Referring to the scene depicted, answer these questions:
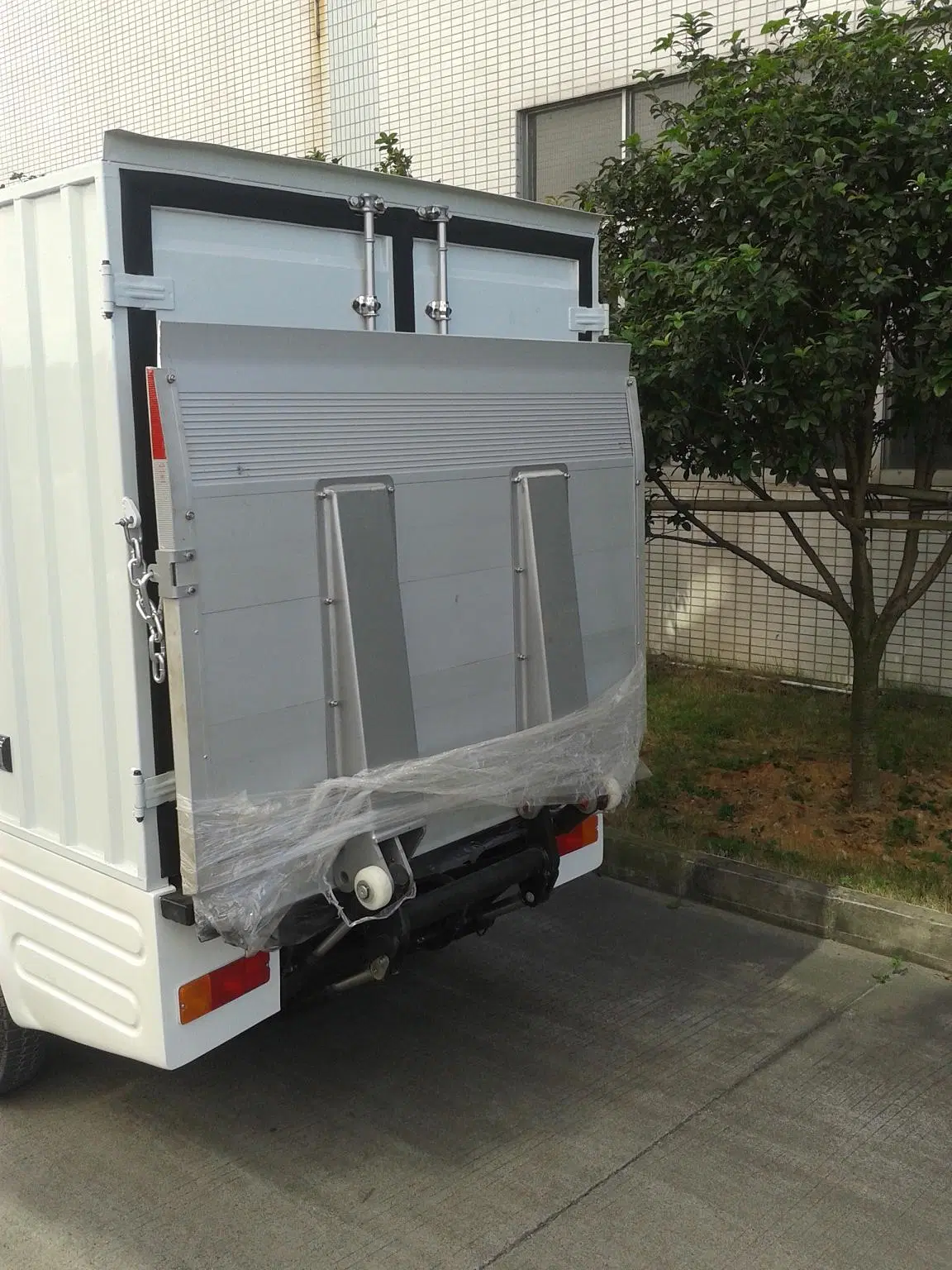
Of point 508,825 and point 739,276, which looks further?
point 739,276

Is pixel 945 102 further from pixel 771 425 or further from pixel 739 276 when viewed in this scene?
pixel 771 425

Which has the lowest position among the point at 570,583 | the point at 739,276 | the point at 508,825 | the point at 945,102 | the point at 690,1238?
the point at 690,1238

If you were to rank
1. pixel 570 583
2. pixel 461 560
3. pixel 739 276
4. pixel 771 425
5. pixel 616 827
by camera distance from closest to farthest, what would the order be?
pixel 461 560 → pixel 570 583 → pixel 739 276 → pixel 771 425 → pixel 616 827

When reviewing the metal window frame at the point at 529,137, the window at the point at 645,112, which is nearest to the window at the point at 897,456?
the window at the point at 645,112

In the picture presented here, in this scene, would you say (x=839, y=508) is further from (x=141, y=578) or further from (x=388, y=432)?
(x=141, y=578)

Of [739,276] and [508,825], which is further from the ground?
[739,276]

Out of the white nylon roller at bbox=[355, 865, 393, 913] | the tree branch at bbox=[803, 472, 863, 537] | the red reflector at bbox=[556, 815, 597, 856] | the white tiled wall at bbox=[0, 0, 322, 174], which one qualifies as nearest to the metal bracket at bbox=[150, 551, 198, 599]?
the white nylon roller at bbox=[355, 865, 393, 913]

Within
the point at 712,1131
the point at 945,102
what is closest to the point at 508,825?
the point at 712,1131

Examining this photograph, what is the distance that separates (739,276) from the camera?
16.7 feet

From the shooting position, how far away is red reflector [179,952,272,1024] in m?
3.43

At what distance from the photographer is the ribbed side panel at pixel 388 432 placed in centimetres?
310

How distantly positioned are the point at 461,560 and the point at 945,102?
3178 mm

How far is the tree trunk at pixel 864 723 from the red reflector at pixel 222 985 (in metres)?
3.81

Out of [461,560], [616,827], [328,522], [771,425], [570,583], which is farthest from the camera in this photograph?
[616,827]
